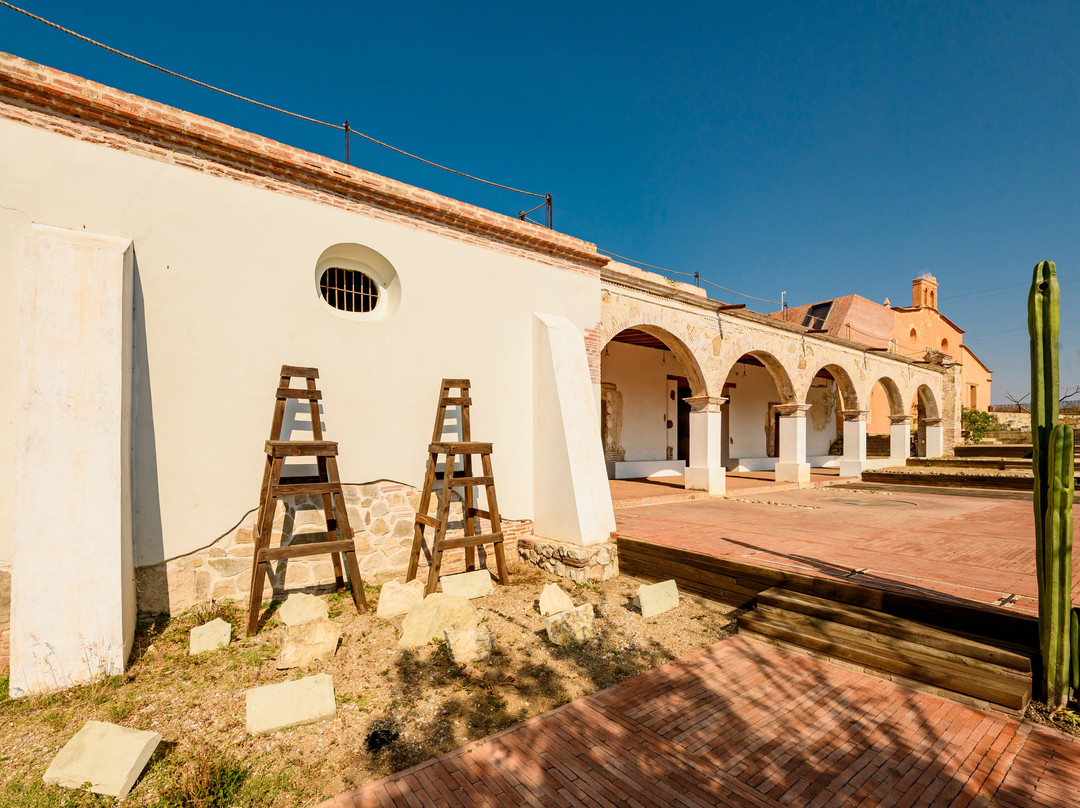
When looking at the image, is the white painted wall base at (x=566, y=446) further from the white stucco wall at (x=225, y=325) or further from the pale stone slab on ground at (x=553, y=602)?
the pale stone slab on ground at (x=553, y=602)

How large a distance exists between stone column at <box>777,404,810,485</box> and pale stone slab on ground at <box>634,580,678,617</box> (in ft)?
29.6

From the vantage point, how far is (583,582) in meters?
5.89

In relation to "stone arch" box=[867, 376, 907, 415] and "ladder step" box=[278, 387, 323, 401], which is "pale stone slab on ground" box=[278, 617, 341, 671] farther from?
"stone arch" box=[867, 376, 907, 415]

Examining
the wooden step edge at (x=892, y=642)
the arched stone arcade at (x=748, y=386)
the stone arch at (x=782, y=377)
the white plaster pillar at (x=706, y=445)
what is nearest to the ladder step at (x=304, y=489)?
the wooden step edge at (x=892, y=642)

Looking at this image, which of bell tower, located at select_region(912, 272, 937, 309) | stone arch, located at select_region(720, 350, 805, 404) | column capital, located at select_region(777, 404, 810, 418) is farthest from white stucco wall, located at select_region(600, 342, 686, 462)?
bell tower, located at select_region(912, 272, 937, 309)

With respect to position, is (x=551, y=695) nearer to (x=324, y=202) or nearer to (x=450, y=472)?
(x=450, y=472)

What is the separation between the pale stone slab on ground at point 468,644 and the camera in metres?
4.01

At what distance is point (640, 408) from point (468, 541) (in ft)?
31.9

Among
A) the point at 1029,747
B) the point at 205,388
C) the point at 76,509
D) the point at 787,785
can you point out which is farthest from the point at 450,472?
the point at 1029,747

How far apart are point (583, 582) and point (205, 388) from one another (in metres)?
4.11

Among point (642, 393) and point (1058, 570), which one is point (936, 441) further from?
point (1058, 570)

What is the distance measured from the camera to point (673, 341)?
10.4m

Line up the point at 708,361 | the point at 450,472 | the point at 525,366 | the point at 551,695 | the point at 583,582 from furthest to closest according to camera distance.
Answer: the point at 708,361 < the point at 525,366 < the point at 583,582 < the point at 450,472 < the point at 551,695

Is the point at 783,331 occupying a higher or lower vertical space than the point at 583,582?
higher
